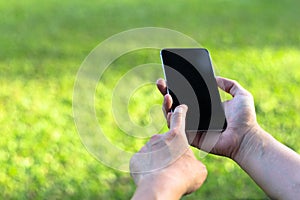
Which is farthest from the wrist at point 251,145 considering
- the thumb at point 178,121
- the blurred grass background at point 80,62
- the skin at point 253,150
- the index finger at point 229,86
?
the blurred grass background at point 80,62

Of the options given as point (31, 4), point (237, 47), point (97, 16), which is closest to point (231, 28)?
point (237, 47)

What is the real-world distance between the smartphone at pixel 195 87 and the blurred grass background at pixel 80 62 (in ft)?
2.99

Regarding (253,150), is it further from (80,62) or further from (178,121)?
(80,62)

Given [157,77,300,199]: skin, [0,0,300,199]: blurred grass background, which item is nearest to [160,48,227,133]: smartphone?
[157,77,300,199]: skin

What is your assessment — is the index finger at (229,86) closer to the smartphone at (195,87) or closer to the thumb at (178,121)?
the smartphone at (195,87)

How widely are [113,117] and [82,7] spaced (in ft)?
8.78

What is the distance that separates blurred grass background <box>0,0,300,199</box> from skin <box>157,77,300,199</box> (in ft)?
3.03

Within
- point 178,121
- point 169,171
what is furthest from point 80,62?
point 169,171

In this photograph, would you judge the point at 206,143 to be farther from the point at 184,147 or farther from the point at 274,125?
the point at 274,125

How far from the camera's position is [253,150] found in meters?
1.68

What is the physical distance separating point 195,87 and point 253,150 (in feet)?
0.89

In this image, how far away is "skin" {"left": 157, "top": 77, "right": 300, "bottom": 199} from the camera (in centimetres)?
157

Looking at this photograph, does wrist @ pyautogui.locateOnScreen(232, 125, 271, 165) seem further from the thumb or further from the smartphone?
the thumb

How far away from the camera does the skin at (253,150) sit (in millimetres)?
1572
